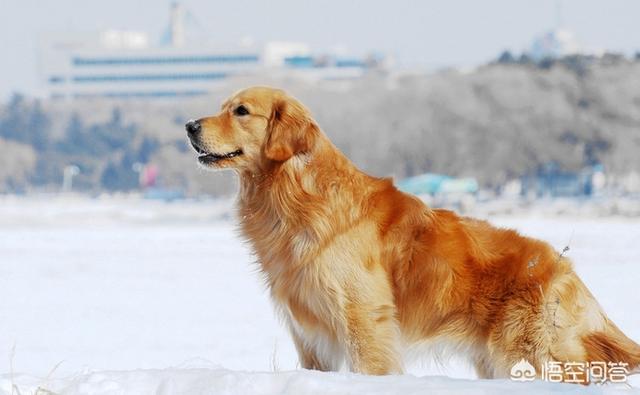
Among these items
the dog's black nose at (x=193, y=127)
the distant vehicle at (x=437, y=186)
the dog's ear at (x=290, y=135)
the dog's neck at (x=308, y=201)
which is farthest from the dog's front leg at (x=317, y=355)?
the distant vehicle at (x=437, y=186)

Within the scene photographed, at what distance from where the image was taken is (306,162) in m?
5.02

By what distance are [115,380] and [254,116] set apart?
1.61 metres

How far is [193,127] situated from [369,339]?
134cm

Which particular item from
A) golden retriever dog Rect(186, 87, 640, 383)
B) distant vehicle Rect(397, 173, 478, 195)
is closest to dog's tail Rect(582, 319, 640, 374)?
golden retriever dog Rect(186, 87, 640, 383)

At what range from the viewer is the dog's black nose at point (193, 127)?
16.7 feet

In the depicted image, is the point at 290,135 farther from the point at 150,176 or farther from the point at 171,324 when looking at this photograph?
the point at 150,176

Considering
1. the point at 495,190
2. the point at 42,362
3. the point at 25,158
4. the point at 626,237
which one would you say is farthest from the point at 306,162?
the point at 25,158

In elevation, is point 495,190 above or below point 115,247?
below

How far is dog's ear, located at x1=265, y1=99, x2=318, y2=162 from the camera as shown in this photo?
5016 mm

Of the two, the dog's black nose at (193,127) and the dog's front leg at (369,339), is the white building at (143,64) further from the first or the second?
the dog's front leg at (369,339)

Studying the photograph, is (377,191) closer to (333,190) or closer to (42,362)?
(333,190)

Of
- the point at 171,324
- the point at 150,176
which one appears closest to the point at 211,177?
the point at 150,176

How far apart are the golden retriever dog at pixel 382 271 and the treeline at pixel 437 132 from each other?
56.7 meters

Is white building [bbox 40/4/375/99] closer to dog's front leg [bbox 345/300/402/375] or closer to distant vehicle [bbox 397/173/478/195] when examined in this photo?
distant vehicle [bbox 397/173/478/195]
